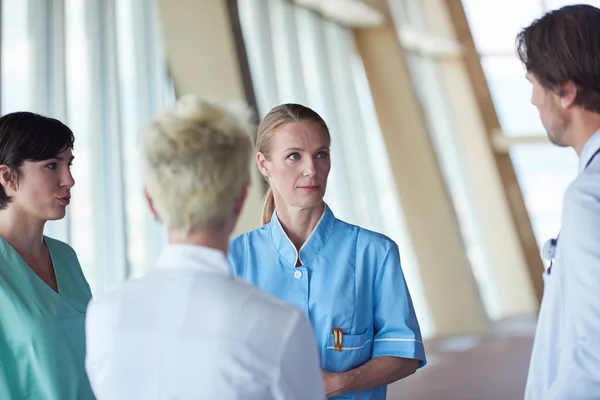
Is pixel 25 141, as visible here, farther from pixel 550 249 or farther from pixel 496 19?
pixel 496 19

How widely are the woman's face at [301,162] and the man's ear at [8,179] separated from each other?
2.09ft

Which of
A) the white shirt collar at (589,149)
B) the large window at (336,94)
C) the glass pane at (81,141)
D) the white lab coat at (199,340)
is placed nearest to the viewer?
the white lab coat at (199,340)

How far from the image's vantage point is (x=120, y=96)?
12.4ft

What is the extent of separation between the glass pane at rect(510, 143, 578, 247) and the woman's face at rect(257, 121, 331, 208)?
7.59 metres

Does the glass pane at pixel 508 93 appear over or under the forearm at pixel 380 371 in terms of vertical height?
over

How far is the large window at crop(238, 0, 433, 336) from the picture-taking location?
5.12 m

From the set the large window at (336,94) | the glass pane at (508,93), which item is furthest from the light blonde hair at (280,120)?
the glass pane at (508,93)

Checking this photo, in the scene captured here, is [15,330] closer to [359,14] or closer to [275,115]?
[275,115]

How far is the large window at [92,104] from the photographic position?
3270mm

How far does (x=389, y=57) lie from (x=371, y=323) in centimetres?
567

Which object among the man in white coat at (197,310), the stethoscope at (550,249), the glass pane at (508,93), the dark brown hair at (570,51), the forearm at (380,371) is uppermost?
the glass pane at (508,93)

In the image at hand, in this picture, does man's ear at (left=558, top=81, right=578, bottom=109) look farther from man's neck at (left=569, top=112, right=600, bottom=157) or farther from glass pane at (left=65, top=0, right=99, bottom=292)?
glass pane at (left=65, top=0, right=99, bottom=292)

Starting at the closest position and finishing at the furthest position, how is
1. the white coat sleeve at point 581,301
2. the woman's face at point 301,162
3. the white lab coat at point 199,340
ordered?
1. the white lab coat at point 199,340
2. the white coat sleeve at point 581,301
3. the woman's face at point 301,162

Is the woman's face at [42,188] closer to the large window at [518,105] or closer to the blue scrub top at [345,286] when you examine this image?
the blue scrub top at [345,286]
